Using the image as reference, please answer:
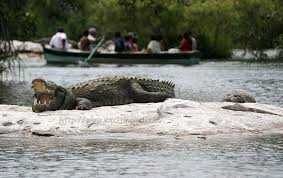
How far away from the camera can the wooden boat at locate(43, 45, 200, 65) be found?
1718 inches

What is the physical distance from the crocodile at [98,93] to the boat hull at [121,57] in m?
27.5

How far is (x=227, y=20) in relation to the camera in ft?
179

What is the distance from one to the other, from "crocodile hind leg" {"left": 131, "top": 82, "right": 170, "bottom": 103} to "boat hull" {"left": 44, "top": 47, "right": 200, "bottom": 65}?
91.1 feet

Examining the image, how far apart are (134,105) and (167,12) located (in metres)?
42.1

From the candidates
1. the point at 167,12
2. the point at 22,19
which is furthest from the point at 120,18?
the point at 22,19

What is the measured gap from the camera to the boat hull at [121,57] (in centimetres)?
4362

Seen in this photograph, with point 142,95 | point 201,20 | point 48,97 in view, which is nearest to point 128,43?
point 201,20

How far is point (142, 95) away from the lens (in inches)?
608

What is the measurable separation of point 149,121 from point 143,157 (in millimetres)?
2345

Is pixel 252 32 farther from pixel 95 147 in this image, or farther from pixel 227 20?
pixel 95 147

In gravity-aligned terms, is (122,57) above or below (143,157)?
below

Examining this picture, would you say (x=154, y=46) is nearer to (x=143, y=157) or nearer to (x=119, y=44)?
(x=119, y=44)

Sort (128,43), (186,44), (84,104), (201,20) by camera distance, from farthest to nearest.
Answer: (201,20), (128,43), (186,44), (84,104)

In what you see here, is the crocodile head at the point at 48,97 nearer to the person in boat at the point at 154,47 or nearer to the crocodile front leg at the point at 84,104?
the crocodile front leg at the point at 84,104
